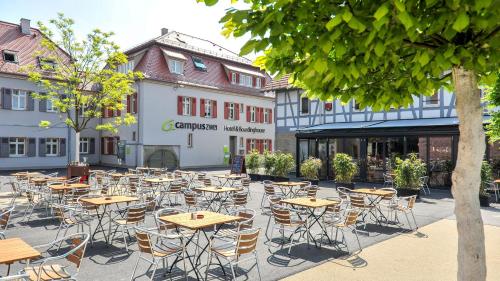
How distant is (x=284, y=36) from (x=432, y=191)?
14.1 m

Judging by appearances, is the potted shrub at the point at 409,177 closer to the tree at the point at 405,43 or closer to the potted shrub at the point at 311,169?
the potted shrub at the point at 311,169

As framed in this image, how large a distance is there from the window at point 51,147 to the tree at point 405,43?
25554 millimetres

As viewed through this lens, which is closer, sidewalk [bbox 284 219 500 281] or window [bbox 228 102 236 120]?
sidewalk [bbox 284 219 500 281]

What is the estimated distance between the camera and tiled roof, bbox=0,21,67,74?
23.5 metres

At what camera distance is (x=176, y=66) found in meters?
27.1

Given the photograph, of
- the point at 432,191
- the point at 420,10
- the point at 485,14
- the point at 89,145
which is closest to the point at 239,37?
the point at 420,10

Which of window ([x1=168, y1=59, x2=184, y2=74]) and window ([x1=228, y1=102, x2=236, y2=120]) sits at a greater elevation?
window ([x1=168, y1=59, x2=184, y2=74])

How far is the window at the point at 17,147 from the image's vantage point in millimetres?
23598

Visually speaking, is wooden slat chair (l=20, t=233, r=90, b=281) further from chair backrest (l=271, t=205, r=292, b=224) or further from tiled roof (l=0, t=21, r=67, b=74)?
tiled roof (l=0, t=21, r=67, b=74)

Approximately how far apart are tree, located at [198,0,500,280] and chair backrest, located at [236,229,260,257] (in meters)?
2.45

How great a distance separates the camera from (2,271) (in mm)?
5203

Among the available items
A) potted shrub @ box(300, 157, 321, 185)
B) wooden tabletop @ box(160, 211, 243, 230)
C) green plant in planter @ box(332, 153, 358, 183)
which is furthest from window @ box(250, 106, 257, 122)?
wooden tabletop @ box(160, 211, 243, 230)

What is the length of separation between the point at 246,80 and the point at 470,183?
30.1m

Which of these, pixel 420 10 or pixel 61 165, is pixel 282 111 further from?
pixel 420 10
